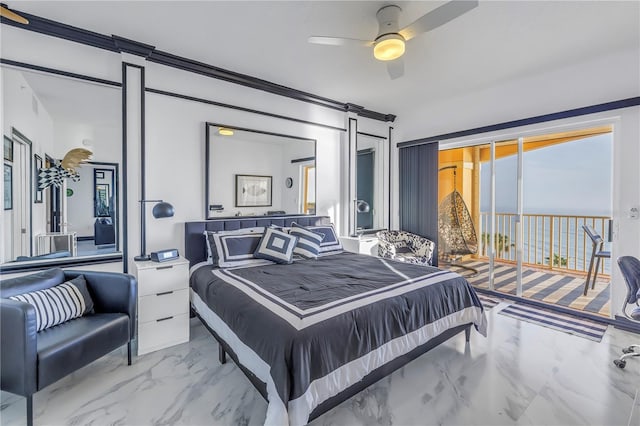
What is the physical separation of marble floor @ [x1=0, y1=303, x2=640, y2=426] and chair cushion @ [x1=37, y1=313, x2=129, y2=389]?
25 cm

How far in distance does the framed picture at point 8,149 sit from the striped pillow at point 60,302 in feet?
3.50

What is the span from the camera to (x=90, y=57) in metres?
2.71

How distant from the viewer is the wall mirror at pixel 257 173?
3402 millimetres

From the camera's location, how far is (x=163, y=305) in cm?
261

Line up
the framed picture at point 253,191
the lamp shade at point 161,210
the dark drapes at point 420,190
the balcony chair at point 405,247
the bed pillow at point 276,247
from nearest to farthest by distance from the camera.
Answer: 1. the lamp shade at point 161,210
2. the bed pillow at point 276,247
3. the framed picture at point 253,191
4. the balcony chair at point 405,247
5. the dark drapes at point 420,190

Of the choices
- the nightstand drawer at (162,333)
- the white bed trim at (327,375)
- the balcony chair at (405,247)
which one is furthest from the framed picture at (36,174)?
the balcony chair at (405,247)

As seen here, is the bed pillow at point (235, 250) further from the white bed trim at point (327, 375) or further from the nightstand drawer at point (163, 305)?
the white bed trim at point (327, 375)

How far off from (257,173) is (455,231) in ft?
11.3

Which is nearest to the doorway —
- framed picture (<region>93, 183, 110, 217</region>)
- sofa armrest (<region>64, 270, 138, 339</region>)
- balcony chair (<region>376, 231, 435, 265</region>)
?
balcony chair (<region>376, 231, 435, 265</region>)

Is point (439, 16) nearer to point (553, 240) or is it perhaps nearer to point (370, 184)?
point (370, 184)

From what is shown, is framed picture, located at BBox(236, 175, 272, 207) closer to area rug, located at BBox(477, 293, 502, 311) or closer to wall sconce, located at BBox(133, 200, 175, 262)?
wall sconce, located at BBox(133, 200, 175, 262)

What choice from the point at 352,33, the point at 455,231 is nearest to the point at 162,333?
the point at 352,33

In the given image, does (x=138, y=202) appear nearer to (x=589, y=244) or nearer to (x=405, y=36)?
(x=405, y=36)

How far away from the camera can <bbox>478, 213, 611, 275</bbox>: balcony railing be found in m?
4.77
